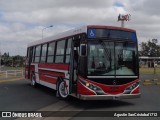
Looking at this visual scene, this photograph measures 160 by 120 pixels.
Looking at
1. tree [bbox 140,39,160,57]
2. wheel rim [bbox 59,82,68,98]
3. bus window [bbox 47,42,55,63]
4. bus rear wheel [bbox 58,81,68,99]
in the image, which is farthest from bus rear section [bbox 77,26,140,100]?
tree [bbox 140,39,160,57]

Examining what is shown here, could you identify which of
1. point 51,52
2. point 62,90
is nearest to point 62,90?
point 62,90

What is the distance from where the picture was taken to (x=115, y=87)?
1262 centimetres

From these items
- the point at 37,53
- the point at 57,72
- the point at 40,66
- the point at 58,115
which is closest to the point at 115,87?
the point at 58,115

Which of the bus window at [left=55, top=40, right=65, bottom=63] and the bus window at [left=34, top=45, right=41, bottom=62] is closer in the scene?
the bus window at [left=55, top=40, right=65, bottom=63]

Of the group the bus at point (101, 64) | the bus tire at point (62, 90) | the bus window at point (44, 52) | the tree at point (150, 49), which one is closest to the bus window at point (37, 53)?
the bus window at point (44, 52)

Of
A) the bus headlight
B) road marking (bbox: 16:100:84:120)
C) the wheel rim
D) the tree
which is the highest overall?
the tree

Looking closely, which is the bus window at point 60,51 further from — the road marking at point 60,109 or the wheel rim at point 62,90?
the road marking at point 60,109

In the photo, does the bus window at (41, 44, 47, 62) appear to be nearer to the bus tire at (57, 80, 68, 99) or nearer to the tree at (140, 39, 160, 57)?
the bus tire at (57, 80, 68, 99)

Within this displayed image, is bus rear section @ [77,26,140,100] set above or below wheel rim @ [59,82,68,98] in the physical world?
above

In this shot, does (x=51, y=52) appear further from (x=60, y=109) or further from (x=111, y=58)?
(x=60, y=109)

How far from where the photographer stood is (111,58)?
12617 millimetres

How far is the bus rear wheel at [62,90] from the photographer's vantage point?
14.5 metres

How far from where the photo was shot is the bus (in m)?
12.3

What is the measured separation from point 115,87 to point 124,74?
2.21 ft
